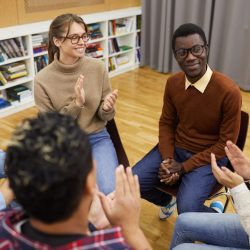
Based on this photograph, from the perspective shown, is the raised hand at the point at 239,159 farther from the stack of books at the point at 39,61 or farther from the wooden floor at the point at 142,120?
the stack of books at the point at 39,61

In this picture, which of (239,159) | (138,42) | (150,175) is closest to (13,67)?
(138,42)

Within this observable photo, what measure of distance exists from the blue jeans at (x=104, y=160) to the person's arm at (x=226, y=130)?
1.31 ft

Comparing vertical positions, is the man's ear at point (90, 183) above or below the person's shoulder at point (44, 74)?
above

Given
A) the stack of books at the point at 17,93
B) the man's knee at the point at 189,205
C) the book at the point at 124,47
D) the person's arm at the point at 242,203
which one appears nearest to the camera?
the person's arm at the point at 242,203

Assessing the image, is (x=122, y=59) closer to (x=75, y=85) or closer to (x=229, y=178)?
(x=75, y=85)

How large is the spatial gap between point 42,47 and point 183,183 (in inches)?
103

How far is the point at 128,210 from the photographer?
103cm

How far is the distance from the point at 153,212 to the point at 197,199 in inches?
25.4

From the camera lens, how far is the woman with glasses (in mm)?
1966

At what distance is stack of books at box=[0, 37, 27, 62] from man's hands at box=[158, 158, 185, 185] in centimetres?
237

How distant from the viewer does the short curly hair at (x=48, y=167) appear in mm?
684

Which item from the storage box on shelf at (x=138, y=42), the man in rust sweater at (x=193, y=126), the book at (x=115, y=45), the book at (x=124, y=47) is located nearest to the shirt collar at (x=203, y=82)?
the man in rust sweater at (x=193, y=126)

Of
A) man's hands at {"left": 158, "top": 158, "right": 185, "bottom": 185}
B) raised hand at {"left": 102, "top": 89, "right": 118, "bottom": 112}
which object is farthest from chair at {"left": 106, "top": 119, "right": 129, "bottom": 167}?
man's hands at {"left": 158, "top": 158, "right": 185, "bottom": 185}

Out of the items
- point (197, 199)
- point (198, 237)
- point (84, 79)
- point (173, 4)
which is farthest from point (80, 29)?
point (173, 4)
